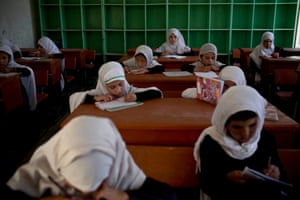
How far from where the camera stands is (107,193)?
1.03m

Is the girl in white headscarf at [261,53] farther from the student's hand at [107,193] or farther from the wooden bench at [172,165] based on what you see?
the student's hand at [107,193]

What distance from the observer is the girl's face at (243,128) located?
1.41m

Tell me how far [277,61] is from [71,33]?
517 cm

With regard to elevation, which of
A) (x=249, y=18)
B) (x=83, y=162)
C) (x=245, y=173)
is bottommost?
(x=245, y=173)

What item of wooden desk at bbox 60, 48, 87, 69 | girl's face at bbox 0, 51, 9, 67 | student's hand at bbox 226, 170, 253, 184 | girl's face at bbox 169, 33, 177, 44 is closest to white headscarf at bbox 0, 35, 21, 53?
wooden desk at bbox 60, 48, 87, 69

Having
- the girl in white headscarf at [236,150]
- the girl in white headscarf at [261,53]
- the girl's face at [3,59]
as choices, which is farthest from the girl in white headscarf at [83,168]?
the girl in white headscarf at [261,53]

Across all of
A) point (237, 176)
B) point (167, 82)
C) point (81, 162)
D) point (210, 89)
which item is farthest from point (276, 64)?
point (81, 162)

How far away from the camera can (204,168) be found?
146 cm

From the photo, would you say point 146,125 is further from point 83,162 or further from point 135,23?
point 135,23

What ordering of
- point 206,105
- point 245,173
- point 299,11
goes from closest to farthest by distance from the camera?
point 245,173
point 206,105
point 299,11

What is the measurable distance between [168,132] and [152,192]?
2.52ft

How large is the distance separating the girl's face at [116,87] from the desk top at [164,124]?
251mm

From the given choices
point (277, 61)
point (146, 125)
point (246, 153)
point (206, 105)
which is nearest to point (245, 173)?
point (246, 153)

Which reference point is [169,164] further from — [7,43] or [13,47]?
[7,43]
